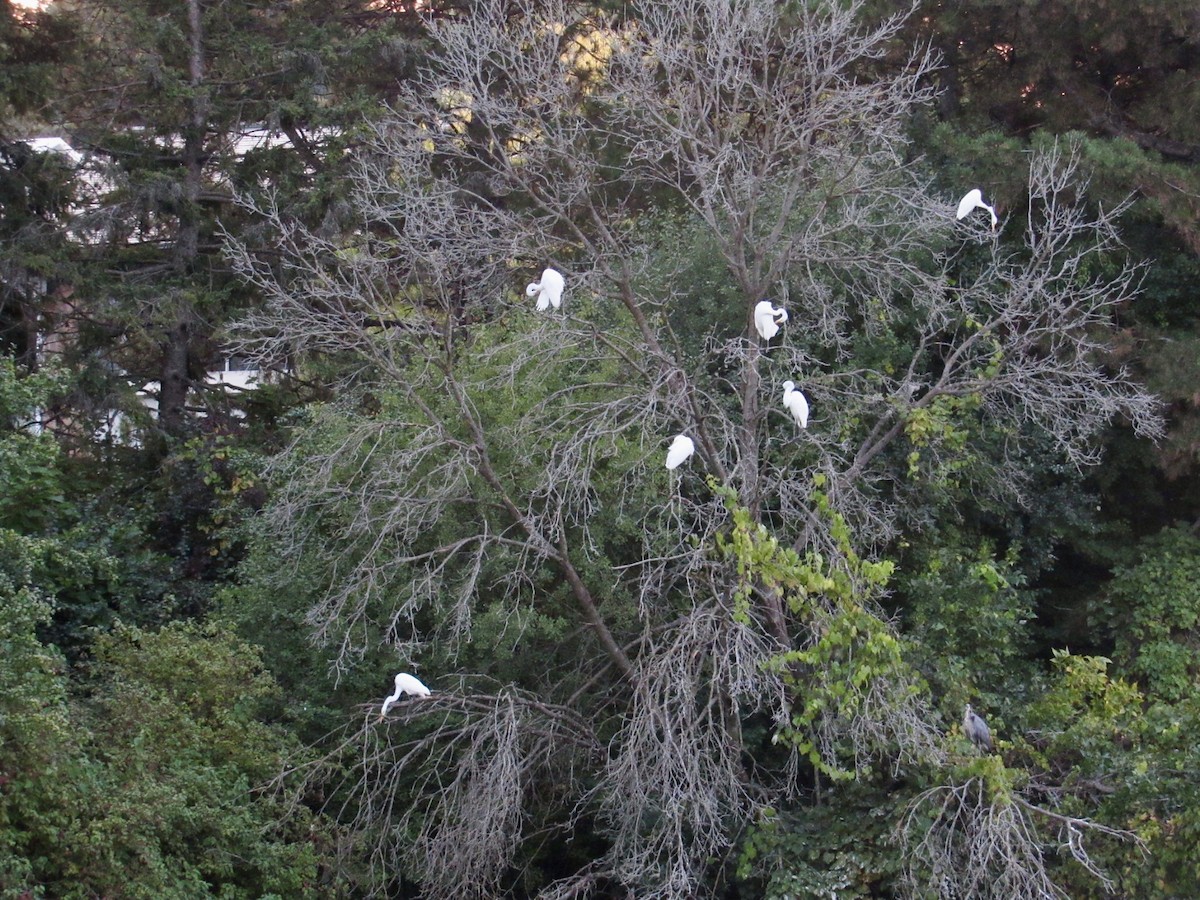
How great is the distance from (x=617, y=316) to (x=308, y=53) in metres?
5.13

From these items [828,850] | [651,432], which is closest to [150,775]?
[651,432]

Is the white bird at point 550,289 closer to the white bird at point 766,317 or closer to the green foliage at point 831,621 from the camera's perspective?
the white bird at point 766,317

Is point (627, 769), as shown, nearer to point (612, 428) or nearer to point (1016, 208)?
point (612, 428)

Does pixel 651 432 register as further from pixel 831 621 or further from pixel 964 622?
pixel 964 622

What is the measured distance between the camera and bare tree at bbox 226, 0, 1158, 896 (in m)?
6.96

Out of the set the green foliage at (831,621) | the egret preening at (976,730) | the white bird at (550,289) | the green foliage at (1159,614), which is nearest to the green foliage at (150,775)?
the white bird at (550,289)

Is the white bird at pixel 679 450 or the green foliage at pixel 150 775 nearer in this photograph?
the green foliage at pixel 150 775

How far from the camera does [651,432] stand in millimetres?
7676

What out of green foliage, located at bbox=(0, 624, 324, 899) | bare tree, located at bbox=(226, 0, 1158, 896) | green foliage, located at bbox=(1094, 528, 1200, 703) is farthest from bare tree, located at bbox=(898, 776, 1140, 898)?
green foliage, located at bbox=(0, 624, 324, 899)

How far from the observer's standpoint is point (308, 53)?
1229cm

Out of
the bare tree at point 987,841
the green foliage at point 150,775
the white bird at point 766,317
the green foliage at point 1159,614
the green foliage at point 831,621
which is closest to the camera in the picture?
the green foliage at point 831,621

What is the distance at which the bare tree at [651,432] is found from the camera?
6.96 m

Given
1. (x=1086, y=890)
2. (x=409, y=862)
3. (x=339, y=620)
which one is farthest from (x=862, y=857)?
(x=339, y=620)

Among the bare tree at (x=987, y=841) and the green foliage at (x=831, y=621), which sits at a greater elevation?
the green foliage at (x=831, y=621)
